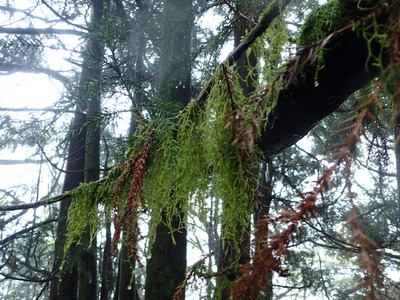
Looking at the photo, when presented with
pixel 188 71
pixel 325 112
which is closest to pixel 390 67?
pixel 325 112

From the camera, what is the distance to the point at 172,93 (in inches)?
156

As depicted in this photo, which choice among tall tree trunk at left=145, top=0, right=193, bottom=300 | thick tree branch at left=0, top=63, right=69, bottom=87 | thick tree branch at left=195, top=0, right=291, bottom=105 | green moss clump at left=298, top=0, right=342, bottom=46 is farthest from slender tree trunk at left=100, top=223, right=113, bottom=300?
thick tree branch at left=0, top=63, right=69, bottom=87

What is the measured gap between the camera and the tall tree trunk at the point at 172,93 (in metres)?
3.18

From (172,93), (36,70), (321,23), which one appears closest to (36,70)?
(36,70)

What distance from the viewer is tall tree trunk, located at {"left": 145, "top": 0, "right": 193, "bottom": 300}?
3180 millimetres

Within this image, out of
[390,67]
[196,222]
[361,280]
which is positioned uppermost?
[390,67]

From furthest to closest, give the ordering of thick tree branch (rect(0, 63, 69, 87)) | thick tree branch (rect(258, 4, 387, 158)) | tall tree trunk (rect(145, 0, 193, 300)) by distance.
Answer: thick tree branch (rect(0, 63, 69, 87))
tall tree trunk (rect(145, 0, 193, 300))
thick tree branch (rect(258, 4, 387, 158))

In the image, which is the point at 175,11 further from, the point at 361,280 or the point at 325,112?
the point at 361,280

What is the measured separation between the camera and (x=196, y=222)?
157 centimetres

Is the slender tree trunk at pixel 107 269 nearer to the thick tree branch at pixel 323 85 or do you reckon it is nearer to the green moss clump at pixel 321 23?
the thick tree branch at pixel 323 85

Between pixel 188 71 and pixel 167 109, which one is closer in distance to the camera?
pixel 167 109

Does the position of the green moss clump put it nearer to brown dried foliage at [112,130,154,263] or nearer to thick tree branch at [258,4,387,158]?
thick tree branch at [258,4,387,158]

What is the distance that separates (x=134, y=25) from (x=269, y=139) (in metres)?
4.19

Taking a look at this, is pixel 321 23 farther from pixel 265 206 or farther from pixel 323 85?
pixel 265 206
